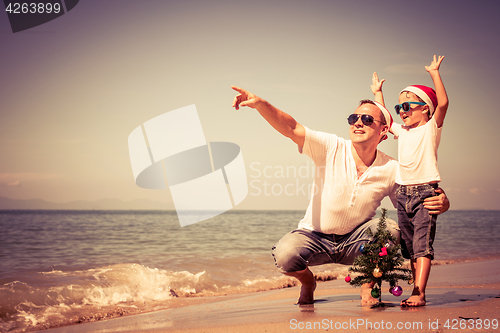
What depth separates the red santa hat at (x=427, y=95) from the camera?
10.0ft

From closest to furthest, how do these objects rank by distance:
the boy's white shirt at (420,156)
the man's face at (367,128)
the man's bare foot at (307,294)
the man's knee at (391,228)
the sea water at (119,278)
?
1. the boy's white shirt at (420,156)
2. the man's knee at (391,228)
3. the man's face at (367,128)
4. the man's bare foot at (307,294)
5. the sea water at (119,278)

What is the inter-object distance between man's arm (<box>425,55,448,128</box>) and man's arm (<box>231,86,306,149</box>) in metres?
1.05

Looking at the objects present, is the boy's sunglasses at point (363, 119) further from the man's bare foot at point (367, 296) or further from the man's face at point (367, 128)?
the man's bare foot at point (367, 296)

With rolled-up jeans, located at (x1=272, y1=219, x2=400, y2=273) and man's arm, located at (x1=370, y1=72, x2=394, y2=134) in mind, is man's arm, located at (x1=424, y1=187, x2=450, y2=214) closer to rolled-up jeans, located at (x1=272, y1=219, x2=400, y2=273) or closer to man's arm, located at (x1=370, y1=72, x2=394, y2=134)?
rolled-up jeans, located at (x1=272, y1=219, x2=400, y2=273)

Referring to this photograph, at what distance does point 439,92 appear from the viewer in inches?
113

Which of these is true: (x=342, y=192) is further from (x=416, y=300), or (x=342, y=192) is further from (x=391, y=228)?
(x=416, y=300)

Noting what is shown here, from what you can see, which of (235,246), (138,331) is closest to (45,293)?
(138,331)

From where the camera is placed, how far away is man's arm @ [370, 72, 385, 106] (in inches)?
142

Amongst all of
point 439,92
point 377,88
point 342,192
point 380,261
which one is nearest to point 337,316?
point 380,261

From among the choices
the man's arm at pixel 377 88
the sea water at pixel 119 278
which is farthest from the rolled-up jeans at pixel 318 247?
the sea water at pixel 119 278

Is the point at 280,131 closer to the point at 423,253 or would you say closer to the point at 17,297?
the point at 423,253

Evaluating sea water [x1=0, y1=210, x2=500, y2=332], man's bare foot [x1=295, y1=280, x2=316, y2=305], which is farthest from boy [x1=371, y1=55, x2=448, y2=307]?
sea water [x1=0, y1=210, x2=500, y2=332]

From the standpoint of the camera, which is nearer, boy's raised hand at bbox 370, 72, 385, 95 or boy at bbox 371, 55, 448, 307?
boy at bbox 371, 55, 448, 307

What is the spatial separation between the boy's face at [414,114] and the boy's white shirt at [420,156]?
3.9 inches
